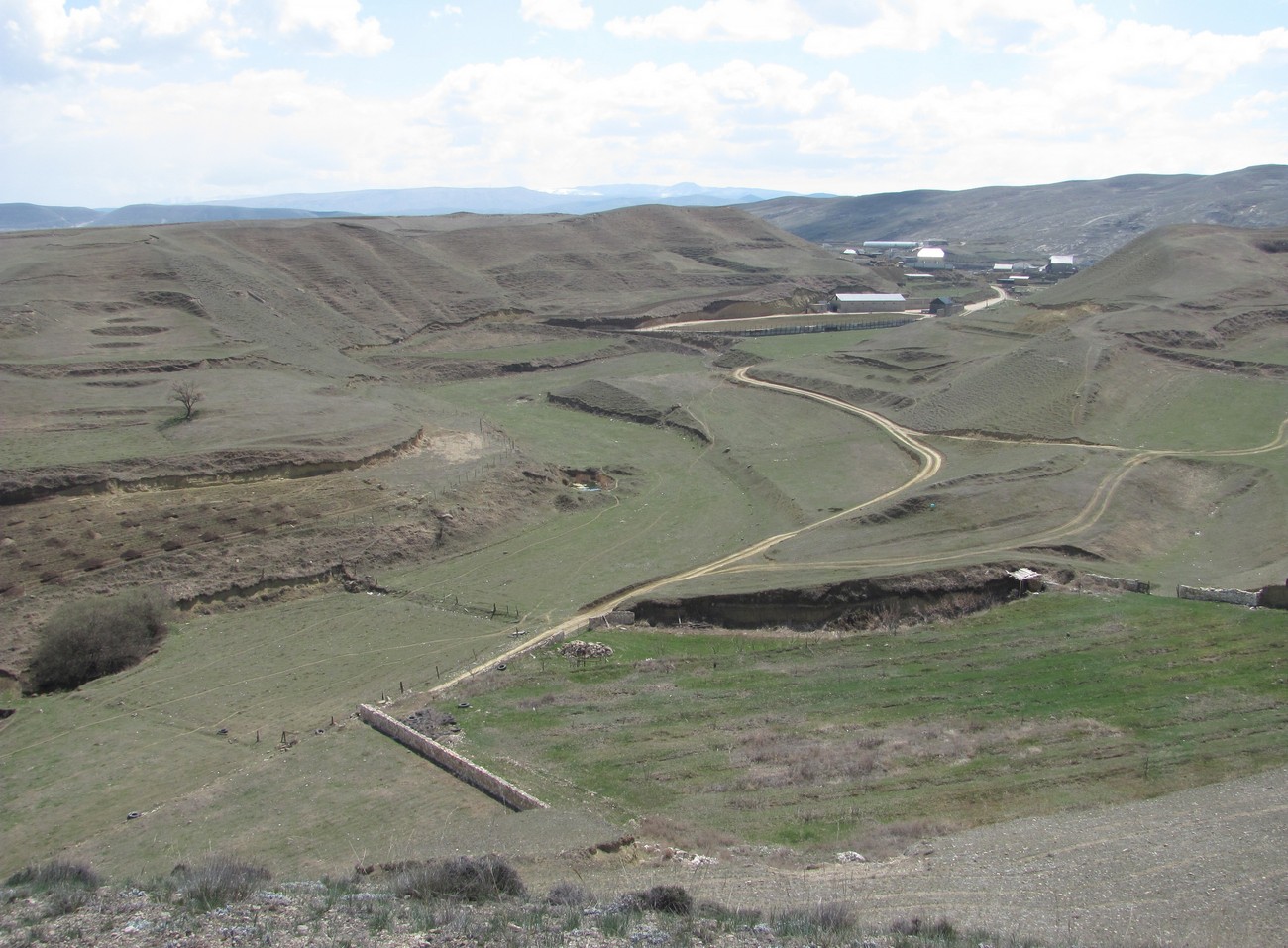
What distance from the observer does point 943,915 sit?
14992mm

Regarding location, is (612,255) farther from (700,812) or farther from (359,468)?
(700,812)

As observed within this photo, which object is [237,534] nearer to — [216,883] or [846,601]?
[846,601]

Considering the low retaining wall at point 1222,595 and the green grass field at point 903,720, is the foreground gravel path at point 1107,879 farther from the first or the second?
the low retaining wall at point 1222,595

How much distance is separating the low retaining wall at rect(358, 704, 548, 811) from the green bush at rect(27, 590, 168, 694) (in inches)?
382

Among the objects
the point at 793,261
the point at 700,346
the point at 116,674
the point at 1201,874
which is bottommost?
the point at 116,674

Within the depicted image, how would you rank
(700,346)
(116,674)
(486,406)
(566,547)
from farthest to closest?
(700,346) → (486,406) → (566,547) → (116,674)

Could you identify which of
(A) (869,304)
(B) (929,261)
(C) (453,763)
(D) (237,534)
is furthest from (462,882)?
(B) (929,261)

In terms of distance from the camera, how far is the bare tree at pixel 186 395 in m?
45.3

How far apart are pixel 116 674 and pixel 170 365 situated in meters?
27.7

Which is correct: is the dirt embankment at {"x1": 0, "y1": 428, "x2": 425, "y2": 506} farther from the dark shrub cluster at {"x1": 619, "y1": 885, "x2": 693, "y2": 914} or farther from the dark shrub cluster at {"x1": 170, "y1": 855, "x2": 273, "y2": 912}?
the dark shrub cluster at {"x1": 619, "y1": 885, "x2": 693, "y2": 914}

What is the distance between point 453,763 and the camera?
23.1 m

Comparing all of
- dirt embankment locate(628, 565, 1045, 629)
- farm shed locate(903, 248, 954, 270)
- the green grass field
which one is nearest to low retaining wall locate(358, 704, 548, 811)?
the green grass field

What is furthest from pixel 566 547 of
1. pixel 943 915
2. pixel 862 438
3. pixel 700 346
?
pixel 700 346

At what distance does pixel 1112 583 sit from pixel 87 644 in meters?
30.4
